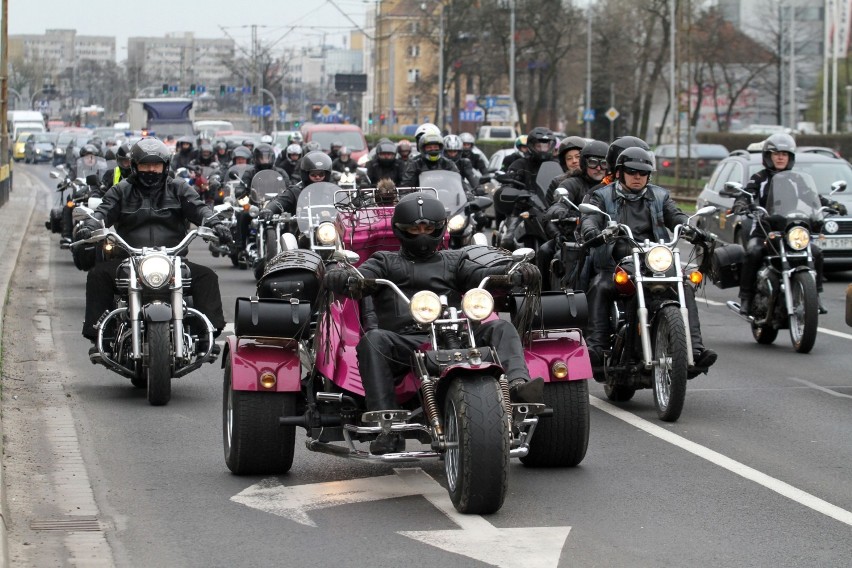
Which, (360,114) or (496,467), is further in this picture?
(360,114)

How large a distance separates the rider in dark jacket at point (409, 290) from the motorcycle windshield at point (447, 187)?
955cm

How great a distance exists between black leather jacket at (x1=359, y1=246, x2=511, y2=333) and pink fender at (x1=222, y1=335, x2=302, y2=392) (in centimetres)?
62

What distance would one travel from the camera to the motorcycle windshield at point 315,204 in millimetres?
16406

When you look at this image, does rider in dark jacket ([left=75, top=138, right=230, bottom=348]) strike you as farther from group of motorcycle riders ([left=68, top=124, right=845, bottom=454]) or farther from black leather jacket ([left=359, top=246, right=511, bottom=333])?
black leather jacket ([left=359, top=246, right=511, bottom=333])

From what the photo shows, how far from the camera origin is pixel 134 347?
11664 mm

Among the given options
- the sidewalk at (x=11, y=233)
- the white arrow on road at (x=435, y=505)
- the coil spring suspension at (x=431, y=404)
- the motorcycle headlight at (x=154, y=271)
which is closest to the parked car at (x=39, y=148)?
the sidewalk at (x=11, y=233)

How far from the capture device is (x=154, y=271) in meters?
11.7

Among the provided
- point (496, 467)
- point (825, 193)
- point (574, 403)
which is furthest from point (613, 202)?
point (825, 193)

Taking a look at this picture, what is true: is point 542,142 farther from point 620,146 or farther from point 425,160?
point 620,146

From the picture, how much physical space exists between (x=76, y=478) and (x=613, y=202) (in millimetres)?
4634

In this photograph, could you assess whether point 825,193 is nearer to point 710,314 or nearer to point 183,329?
point 710,314

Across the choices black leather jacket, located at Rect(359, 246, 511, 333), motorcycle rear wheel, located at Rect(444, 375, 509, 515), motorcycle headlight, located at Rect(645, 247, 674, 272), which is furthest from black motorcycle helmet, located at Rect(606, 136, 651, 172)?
motorcycle rear wheel, located at Rect(444, 375, 509, 515)

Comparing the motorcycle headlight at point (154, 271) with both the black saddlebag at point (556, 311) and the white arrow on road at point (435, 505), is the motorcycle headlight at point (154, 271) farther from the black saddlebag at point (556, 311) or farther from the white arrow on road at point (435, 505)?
the black saddlebag at point (556, 311)

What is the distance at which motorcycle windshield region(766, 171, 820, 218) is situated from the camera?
1483cm
